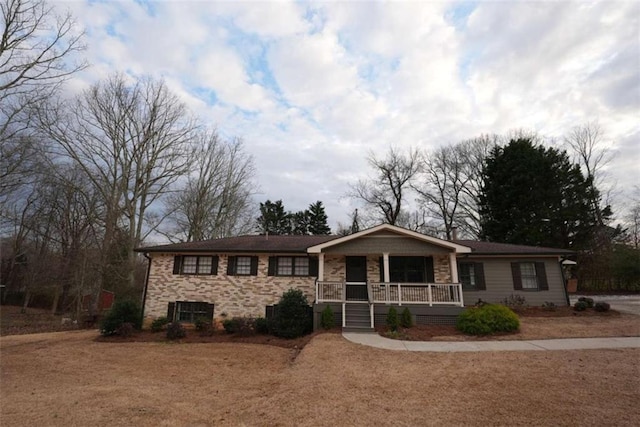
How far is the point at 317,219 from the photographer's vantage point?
42.7m

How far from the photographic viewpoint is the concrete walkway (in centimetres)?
868

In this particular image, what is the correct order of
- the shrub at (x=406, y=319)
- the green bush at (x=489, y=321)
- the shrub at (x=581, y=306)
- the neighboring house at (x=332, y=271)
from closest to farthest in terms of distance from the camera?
the green bush at (x=489, y=321) < the shrub at (x=406, y=319) < the shrub at (x=581, y=306) < the neighboring house at (x=332, y=271)

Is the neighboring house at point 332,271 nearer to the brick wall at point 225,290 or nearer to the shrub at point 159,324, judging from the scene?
the brick wall at point 225,290

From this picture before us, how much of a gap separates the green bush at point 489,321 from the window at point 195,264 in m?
11.0

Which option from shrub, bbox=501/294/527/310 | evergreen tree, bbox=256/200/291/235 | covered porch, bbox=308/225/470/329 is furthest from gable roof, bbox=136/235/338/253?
evergreen tree, bbox=256/200/291/235

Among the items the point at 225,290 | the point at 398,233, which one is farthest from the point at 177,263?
the point at 398,233

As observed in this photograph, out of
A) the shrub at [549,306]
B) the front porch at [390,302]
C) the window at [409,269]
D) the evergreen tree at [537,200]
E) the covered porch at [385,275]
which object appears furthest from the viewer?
the evergreen tree at [537,200]

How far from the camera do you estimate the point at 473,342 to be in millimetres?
9766

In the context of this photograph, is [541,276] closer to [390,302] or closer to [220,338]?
[390,302]

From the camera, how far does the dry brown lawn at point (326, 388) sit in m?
4.80

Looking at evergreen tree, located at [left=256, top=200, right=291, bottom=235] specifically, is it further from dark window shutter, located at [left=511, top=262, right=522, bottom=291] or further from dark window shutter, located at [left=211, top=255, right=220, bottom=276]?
dark window shutter, located at [left=511, top=262, right=522, bottom=291]

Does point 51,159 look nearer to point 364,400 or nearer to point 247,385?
point 247,385

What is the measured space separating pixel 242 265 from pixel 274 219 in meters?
27.3

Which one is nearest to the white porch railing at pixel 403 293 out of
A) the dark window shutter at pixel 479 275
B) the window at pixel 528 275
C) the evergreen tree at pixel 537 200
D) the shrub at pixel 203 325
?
the dark window shutter at pixel 479 275
